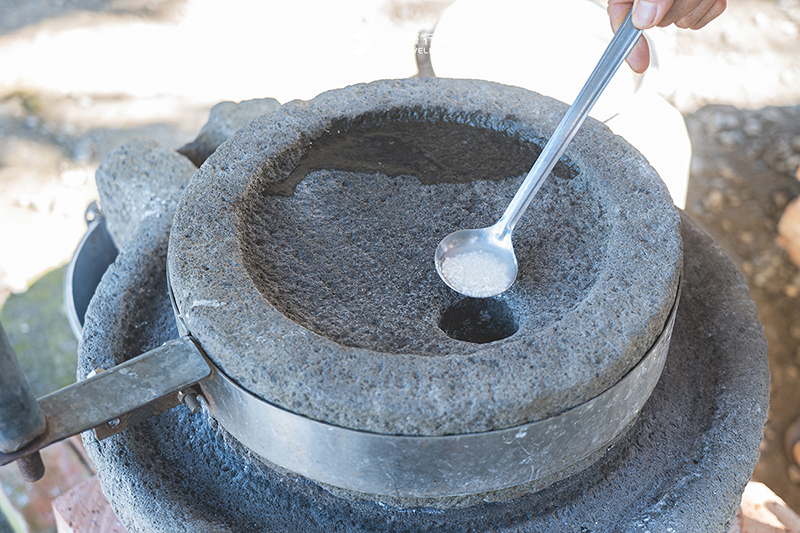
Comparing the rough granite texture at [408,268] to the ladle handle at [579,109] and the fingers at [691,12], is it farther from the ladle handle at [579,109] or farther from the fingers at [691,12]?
the fingers at [691,12]

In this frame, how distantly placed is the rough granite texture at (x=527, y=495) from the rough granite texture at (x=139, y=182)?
0.33 m

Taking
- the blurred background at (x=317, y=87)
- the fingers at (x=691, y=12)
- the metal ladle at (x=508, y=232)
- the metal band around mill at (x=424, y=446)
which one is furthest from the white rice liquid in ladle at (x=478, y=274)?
the blurred background at (x=317, y=87)

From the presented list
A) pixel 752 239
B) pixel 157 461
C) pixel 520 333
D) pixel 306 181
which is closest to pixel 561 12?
pixel 752 239

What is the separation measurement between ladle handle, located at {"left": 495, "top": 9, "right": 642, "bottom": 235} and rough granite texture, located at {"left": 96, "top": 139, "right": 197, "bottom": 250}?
83 centimetres

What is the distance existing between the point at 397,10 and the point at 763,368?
126 inches

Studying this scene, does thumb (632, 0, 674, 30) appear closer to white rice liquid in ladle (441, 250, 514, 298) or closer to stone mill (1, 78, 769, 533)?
stone mill (1, 78, 769, 533)

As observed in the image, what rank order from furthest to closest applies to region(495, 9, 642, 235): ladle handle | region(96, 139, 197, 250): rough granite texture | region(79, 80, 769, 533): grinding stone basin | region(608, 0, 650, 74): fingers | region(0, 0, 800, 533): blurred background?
region(0, 0, 800, 533): blurred background < region(96, 139, 197, 250): rough granite texture < region(608, 0, 650, 74): fingers < region(495, 9, 642, 235): ladle handle < region(79, 80, 769, 533): grinding stone basin

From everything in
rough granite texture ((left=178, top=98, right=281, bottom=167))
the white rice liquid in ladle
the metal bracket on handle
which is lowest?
rough granite texture ((left=178, top=98, right=281, bottom=167))

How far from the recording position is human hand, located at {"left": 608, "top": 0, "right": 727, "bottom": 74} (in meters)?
1.06

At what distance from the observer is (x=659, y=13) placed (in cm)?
106

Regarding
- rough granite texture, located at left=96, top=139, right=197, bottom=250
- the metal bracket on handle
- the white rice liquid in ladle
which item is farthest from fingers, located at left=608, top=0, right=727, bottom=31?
rough granite texture, located at left=96, top=139, right=197, bottom=250

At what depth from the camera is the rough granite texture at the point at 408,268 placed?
0.90 meters

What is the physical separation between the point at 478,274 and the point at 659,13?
1.67ft

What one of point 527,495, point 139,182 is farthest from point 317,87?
point 527,495
